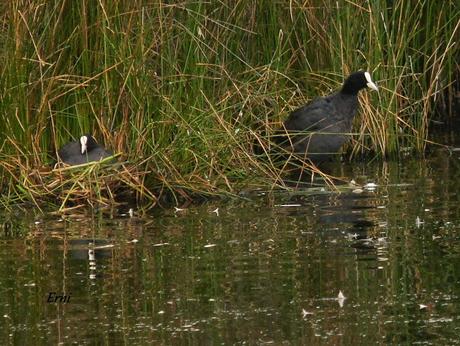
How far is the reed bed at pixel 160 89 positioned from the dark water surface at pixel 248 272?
42cm

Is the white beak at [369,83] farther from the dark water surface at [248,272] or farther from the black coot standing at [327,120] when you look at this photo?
the dark water surface at [248,272]

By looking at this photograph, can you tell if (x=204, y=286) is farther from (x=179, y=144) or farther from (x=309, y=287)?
(x=179, y=144)

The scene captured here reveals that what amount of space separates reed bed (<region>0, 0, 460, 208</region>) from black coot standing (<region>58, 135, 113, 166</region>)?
0.37 ft

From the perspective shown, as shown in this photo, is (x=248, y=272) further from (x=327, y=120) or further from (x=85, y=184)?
(x=327, y=120)

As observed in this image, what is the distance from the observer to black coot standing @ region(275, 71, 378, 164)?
11852 mm

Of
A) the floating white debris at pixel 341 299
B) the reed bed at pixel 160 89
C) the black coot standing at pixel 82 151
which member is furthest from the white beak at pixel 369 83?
the floating white debris at pixel 341 299

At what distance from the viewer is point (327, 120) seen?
11953 millimetres

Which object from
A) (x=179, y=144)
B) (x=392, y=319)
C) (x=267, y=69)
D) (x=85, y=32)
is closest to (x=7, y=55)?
(x=85, y=32)

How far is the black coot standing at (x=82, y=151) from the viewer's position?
399 inches

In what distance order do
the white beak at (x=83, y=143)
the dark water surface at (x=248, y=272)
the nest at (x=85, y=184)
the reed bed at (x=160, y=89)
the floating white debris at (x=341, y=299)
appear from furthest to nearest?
→ the white beak at (x=83, y=143)
the reed bed at (x=160, y=89)
the nest at (x=85, y=184)
the floating white debris at (x=341, y=299)
the dark water surface at (x=248, y=272)

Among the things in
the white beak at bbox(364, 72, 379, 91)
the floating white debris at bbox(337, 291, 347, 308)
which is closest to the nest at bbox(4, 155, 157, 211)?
the white beak at bbox(364, 72, 379, 91)

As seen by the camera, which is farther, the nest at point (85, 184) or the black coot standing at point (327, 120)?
the black coot standing at point (327, 120)

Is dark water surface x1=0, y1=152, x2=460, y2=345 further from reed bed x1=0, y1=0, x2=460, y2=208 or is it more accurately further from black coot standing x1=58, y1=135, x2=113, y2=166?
black coot standing x1=58, y1=135, x2=113, y2=166

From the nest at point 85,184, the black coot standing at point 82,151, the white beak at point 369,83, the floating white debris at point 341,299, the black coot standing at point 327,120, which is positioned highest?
the white beak at point 369,83
